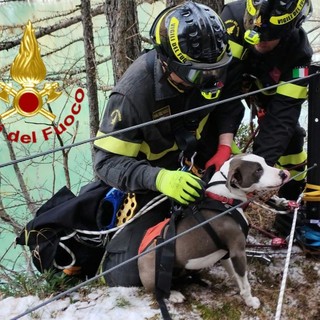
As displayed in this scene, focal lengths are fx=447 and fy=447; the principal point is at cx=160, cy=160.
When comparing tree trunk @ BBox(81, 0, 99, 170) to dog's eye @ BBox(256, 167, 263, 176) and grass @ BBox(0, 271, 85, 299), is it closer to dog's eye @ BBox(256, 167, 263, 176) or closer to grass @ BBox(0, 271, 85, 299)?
grass @ BBox(0, 271, 85, 299)

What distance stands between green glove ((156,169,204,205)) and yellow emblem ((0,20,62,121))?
2908 millimetres

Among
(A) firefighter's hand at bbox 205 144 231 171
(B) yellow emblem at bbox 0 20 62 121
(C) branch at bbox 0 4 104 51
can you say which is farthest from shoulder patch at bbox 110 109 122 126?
(C) branch at bbox 0 4 104 51

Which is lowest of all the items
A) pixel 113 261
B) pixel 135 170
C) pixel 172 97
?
pixel 113 261

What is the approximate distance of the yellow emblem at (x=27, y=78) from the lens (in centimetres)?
493

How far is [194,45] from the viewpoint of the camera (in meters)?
2.31

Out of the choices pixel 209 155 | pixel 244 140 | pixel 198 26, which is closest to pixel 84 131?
pixel 244 140

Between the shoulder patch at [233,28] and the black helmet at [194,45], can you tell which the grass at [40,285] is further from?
the shoulder patch at [233,28]

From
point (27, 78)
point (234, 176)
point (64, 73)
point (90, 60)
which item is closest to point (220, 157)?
point (234, 176)

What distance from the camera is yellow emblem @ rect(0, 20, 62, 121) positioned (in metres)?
4.93

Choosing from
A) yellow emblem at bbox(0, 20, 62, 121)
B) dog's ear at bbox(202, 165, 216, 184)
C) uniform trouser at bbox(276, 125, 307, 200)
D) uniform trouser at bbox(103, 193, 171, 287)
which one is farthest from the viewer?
yellow emblem at bbox(0, 20, 62, 121)

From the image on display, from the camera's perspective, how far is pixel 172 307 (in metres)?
2.50

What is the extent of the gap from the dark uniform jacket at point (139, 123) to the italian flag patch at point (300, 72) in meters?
0.60

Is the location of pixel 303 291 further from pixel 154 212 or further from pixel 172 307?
pixel 154 212

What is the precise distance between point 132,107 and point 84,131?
9.51 m
